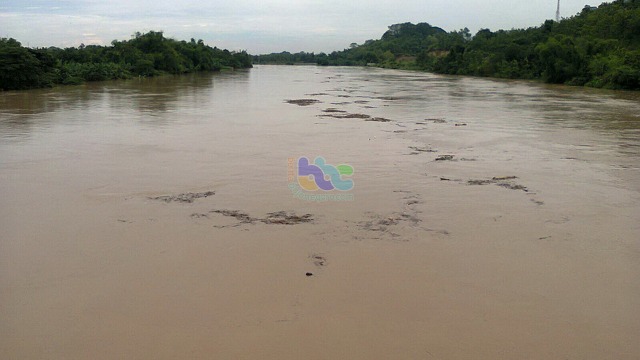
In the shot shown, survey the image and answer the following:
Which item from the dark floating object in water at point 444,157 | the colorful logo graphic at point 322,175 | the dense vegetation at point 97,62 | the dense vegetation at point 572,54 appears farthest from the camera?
the dense vegetation at point 572,54

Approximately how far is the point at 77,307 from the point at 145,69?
34363 millimetres

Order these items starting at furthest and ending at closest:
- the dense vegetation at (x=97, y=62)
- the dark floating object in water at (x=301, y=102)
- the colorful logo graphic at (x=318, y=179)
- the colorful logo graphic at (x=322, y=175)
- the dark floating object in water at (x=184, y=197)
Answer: the dense vegetation at (x=97, y=62), the dark floating object in water at (x=301, y=102), the colorful logo graphic at (x=322, y=175), the colorful logo graphic at (x=318, y=179), the dark floating object in water at (x=184, y=197)

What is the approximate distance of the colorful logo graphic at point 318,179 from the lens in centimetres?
595

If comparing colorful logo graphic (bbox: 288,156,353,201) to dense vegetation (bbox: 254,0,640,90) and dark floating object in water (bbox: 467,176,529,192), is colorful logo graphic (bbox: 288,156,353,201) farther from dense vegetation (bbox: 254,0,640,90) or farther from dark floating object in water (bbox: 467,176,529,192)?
dense vegetation (bbox: 254,0,640,90)

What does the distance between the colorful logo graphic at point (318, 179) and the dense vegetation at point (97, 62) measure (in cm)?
1643

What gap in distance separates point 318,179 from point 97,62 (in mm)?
28640

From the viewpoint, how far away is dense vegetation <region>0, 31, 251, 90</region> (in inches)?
790

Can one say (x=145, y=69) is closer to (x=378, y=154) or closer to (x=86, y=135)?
(x=86, y=135)

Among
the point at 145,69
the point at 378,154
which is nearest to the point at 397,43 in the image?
the point at 145,69

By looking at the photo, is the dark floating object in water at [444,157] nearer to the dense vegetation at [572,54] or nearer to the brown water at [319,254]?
the brown water at [319,254]

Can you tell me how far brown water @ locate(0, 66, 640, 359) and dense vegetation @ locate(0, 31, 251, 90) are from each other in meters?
13.0

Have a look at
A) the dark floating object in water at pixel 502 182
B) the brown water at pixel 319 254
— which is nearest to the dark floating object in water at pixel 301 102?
A: the brown water at pixel 319 254

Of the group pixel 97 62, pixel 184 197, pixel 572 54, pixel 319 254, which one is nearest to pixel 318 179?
pixel 184 197

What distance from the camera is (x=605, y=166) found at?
7.71 m
